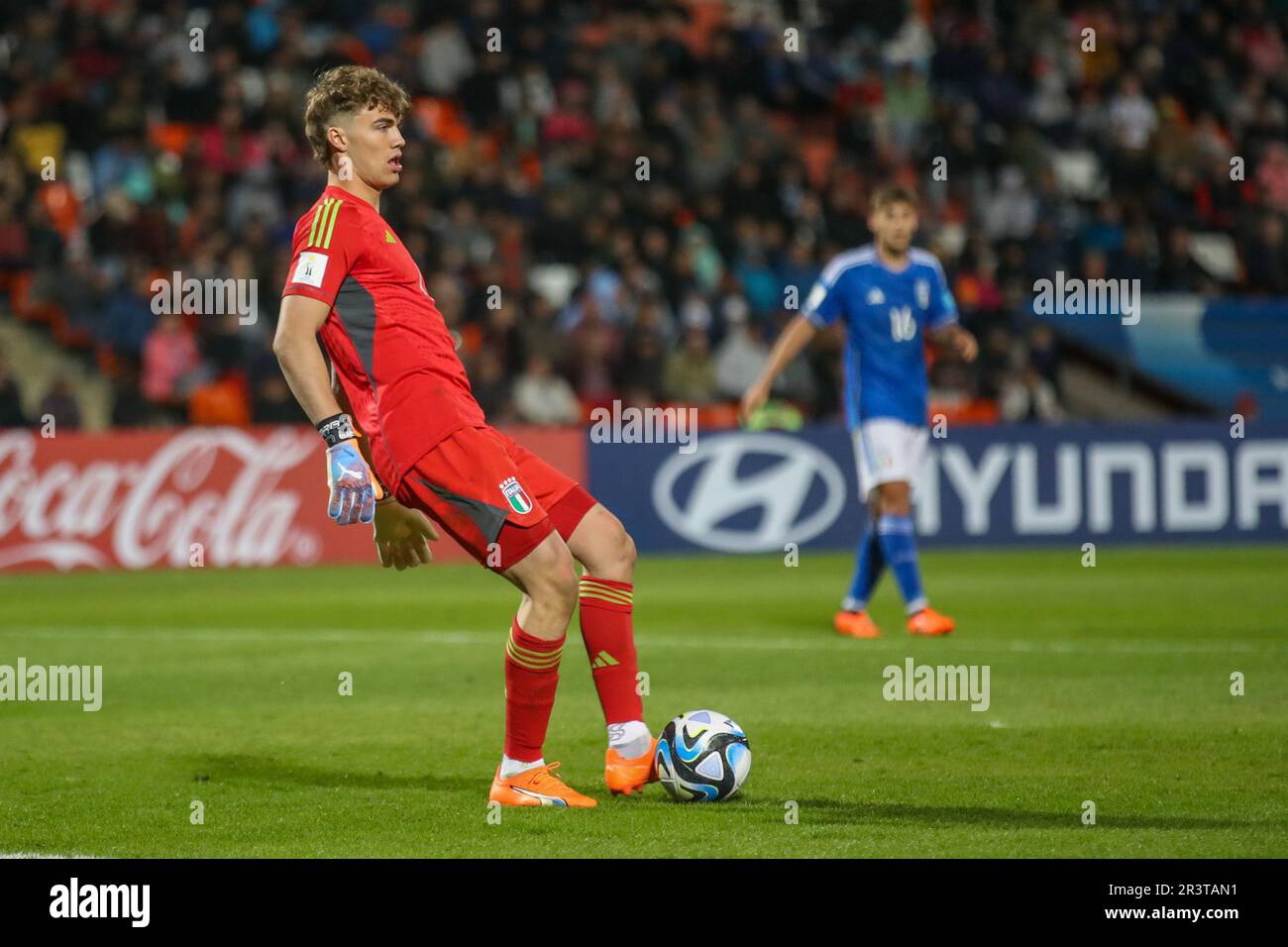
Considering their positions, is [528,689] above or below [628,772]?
above

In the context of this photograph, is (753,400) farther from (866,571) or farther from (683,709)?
(683,709)

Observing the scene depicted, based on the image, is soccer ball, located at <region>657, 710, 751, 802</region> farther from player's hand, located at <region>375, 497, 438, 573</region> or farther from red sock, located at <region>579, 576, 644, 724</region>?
player's hand, located at <region>375, 497, 438, 573</region>

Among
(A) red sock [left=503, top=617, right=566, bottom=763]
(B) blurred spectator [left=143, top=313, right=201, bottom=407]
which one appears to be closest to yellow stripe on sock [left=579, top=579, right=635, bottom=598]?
(A) red sock [left=503, top=617, right=566, bottom=763]

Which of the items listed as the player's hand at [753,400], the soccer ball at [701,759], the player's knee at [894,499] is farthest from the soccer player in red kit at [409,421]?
the player's knee at [894,499]

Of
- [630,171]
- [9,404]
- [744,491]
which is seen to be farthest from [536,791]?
[630,171]

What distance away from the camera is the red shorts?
5.83 m

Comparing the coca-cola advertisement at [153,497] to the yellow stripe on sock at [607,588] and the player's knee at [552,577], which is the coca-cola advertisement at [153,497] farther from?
the player's knee at [552,577]

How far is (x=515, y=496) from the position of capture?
230 inches

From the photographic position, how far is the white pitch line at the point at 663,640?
1025 centimetres

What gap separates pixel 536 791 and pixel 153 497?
10.8 metres

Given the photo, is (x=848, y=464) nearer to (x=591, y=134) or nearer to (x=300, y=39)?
(x=591, y=134)

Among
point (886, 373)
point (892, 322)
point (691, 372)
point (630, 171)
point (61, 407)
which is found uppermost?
point (630, 171)

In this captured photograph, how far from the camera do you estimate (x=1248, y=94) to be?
24484 millimetres

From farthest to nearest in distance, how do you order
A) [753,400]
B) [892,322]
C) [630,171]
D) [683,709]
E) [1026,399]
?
1. [630,171]
2. [1026,399]
3. [892,322]
4. [753,400]
5. [683,709]
